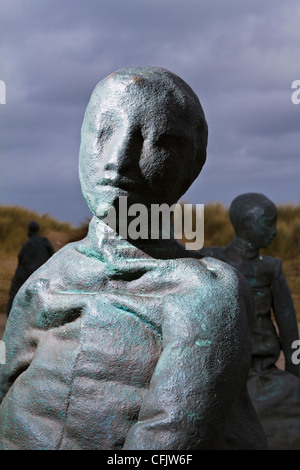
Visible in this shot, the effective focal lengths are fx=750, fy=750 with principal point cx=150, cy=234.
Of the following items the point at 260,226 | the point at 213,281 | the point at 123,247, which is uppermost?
the point at 260,226

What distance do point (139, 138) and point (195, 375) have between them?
2.56 ft

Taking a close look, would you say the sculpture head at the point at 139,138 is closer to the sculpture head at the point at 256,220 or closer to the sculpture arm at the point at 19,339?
the sculpture arm at the point at 19,339

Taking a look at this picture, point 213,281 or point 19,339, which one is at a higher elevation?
point 213,281

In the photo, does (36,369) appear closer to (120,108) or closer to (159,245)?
(159,245)

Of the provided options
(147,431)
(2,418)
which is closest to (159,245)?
(147,431)

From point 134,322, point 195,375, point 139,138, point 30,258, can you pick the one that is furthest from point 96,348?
point 30,258

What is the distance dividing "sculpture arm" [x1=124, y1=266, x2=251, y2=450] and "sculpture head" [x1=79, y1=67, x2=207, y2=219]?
394 mm

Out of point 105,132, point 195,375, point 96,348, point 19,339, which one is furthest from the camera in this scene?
point 19,339

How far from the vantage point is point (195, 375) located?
7.29 ft

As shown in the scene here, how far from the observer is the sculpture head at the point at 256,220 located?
5848mm

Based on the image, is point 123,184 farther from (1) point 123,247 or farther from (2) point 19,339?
(2) point 19,339

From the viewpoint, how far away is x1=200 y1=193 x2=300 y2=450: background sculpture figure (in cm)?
584

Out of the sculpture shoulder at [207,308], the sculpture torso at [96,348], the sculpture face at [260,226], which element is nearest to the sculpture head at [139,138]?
the sculpture torso at [96,348]

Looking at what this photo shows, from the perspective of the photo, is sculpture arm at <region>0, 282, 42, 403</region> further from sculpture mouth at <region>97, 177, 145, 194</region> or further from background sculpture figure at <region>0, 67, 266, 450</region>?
sculpture mouth at <region>97, 177, 145, 194</region>
